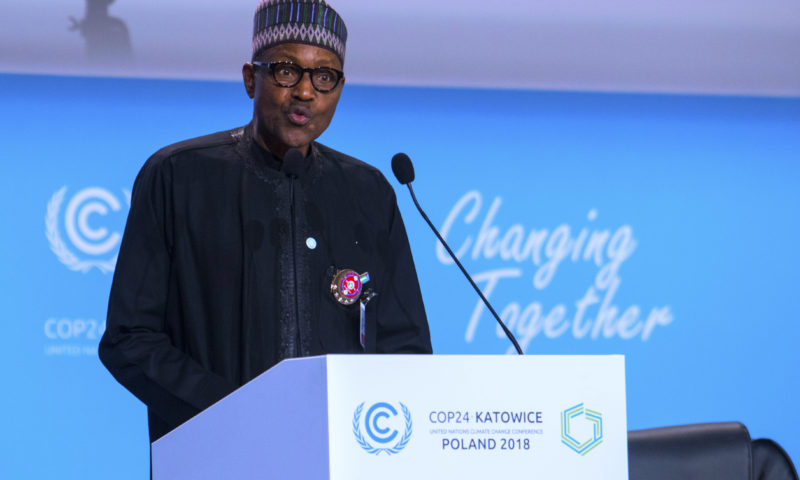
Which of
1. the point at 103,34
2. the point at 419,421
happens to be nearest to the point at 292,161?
the point at 419,421

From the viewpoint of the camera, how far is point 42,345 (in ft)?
10.4

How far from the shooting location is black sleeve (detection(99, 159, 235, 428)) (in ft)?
6.03

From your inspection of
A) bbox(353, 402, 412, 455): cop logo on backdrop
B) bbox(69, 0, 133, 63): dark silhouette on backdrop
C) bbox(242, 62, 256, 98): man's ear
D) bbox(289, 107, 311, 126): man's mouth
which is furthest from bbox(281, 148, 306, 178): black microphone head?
bbox(69, 0, 133, 63): dark silhouette on backdrop

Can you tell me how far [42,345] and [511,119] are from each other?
5.90 ft

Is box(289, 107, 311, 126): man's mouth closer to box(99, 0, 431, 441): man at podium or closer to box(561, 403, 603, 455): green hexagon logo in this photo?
box(99, 0, 431, 441): man at podium

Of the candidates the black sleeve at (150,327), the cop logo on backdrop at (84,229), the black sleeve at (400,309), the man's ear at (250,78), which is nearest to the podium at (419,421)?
the black sleeve at (150,327)

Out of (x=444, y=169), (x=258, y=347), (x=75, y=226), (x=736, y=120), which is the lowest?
(x=258, y=347)

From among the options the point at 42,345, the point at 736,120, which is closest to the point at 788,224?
the point at 736,120

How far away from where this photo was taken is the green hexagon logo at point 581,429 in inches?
52.4

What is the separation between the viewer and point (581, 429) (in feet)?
4.39

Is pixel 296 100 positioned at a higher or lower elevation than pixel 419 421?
higher

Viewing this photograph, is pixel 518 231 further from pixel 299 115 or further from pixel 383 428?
pixel 383 428

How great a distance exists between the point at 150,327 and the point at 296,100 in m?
0.59

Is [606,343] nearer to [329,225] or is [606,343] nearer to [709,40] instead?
[709,40]
